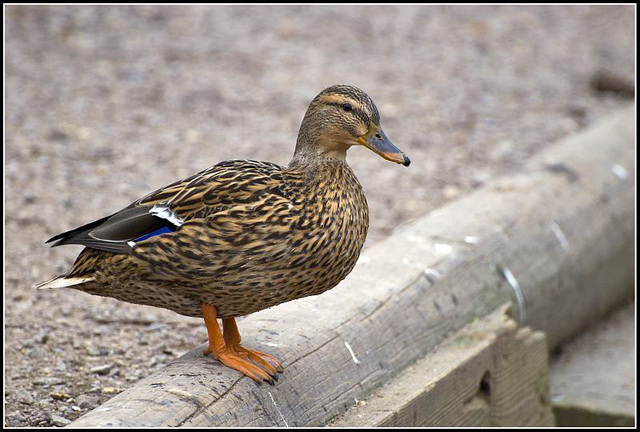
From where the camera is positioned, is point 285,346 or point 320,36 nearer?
point 285,346

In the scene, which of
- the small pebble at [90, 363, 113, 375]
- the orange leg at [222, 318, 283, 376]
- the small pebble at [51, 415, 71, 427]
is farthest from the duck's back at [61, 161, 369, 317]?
the small pebble at [90, 363, 113, 375]

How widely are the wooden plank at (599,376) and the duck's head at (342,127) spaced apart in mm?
2172

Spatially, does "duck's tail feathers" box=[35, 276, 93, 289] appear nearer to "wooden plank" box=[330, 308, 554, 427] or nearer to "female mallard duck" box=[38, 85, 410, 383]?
"female mallard duck" box=[38, 85, 410, 383]

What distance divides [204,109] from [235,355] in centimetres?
457

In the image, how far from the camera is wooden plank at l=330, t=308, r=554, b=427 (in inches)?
151

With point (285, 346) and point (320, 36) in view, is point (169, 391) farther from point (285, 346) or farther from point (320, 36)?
point (320, 36)

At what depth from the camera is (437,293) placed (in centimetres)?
455

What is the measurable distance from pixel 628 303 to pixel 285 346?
10.9ft

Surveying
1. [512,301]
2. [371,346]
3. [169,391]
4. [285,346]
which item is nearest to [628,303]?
[512,301]

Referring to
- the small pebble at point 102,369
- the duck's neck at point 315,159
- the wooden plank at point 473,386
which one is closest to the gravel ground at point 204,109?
the small pebble at point 102,369

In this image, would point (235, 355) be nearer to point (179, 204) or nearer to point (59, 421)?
point (179, 204)

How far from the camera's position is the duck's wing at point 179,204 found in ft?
11.2

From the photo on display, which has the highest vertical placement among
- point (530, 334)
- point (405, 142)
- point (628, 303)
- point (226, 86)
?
point (226, 86)

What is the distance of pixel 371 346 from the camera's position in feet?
13.3
